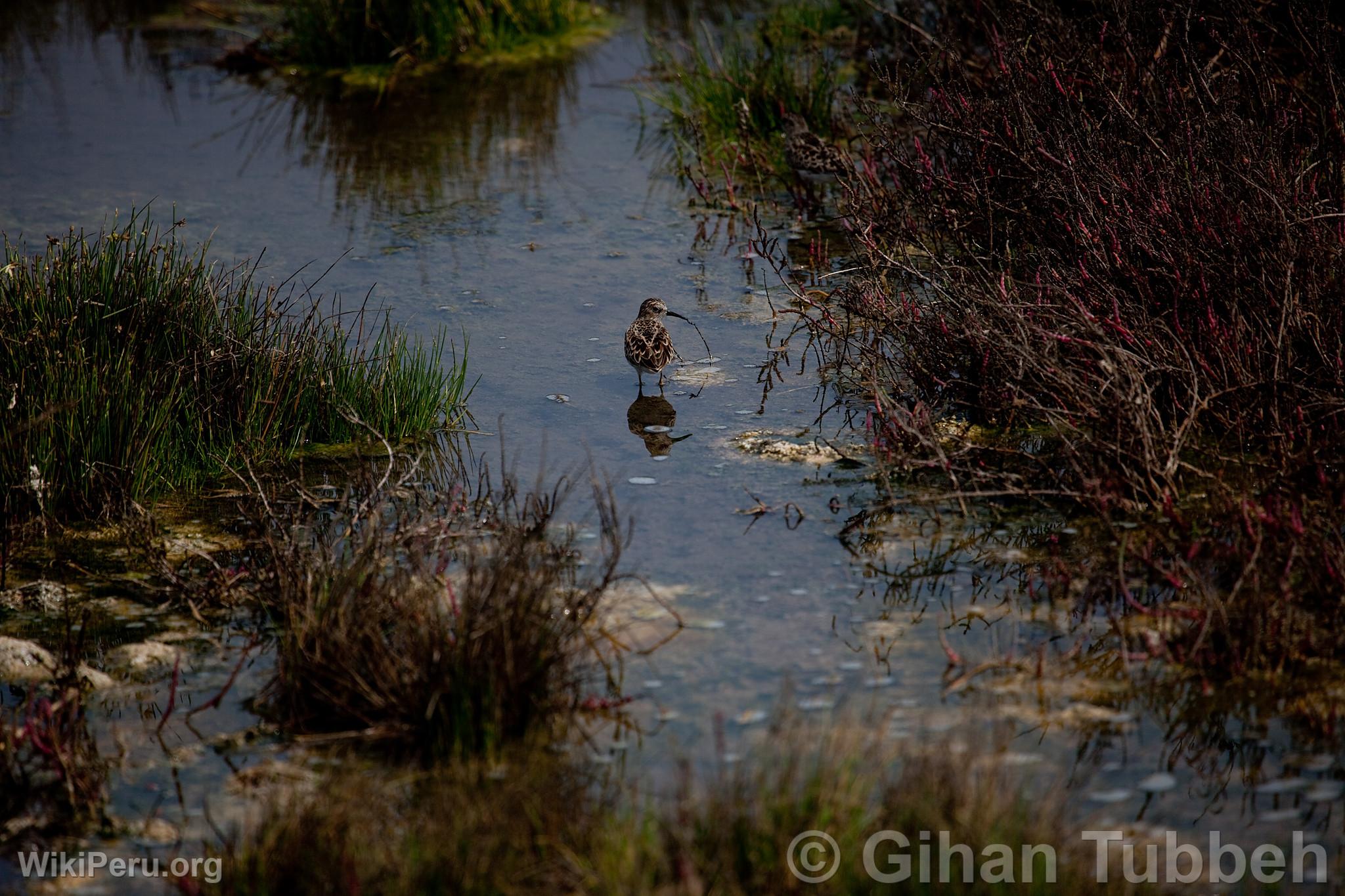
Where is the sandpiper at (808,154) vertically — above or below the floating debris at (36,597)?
above

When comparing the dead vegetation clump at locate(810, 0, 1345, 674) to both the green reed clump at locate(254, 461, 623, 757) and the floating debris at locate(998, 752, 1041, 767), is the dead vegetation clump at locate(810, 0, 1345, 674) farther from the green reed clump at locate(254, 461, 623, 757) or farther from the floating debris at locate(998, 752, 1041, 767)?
the green reed clump at locate(254, 461, 623, 757)

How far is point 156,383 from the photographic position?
6.17 m

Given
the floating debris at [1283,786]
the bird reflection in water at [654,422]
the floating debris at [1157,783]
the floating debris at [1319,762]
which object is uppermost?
Result: the bird reflection in water at [654,422]

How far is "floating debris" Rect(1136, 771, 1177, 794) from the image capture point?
13.5 ft

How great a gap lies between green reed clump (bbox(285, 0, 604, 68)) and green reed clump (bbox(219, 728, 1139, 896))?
10.6 m

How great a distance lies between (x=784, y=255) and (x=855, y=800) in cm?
604

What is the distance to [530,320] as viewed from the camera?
8.23m

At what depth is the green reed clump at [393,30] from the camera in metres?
13.1

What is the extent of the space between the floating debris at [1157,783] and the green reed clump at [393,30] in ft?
35.9

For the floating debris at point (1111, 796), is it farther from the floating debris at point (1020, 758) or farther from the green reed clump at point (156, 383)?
the green reed clump at point (156, 383)

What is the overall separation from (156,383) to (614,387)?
2.39m

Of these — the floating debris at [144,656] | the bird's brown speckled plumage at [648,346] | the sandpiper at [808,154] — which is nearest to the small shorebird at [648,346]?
the bird's brown speckled plumage at [648,346]

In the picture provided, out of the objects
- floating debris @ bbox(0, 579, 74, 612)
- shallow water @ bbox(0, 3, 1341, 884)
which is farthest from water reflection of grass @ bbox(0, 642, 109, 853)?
floating debris @ bbox(0, 579, 74, 612)

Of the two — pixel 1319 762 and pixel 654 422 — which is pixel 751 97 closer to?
pixel 654 422
